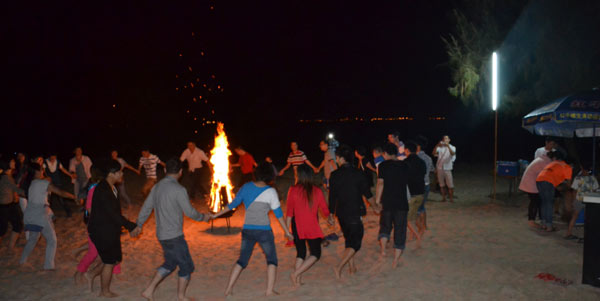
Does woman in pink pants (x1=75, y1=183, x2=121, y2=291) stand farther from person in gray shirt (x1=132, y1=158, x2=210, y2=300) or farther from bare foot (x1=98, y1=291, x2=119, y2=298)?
person in gray shirt (x1=132, y1=158, x2=210, y2=300)

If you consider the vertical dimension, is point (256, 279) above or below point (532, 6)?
below

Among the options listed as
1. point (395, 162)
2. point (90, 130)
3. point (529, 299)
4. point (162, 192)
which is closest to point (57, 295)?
point (162, 192)

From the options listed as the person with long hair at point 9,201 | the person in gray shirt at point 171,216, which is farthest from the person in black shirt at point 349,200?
the person with long hair at point 9,201

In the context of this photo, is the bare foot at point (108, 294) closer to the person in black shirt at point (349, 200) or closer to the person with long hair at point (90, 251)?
the person with long hair at point (90, 251)

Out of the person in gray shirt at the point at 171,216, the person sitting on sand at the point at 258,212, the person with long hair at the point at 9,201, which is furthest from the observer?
the person with long hair at the point at 9,201

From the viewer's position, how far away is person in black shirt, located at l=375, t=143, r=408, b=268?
22.6ft

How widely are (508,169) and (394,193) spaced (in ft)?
25.1

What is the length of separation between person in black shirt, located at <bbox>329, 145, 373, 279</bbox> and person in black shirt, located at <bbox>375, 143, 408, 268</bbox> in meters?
→ 0.56

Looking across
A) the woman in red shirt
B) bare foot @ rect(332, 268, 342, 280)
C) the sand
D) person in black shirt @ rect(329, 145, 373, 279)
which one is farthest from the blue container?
the woman in red shirt

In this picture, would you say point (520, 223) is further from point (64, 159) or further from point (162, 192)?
point (64, 159)

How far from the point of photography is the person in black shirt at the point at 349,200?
20.8ft

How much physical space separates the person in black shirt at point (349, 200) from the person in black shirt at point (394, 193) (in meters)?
0.56

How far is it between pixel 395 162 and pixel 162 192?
3441mm

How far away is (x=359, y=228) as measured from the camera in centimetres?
637
